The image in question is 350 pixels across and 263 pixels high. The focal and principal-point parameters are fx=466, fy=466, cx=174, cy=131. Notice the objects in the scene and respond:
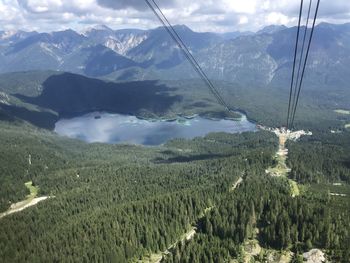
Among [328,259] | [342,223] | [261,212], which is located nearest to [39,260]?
[261,212]

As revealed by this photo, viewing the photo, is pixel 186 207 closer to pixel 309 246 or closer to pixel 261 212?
pixel 261 212

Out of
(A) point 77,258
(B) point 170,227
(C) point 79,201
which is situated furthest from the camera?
(C) point 79,201

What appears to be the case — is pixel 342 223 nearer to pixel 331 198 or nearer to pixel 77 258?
pixel 331 198

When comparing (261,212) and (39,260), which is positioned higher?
(261,212)

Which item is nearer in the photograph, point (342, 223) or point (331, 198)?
point (342, 223)

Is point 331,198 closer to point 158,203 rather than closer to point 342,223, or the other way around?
point 342,223

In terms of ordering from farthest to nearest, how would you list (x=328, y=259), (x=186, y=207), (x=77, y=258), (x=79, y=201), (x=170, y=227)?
(x=79, y=201) < (x=186, y=207) < (x=170, y=227) < (x=77, y=258) < (x=328, y=259)

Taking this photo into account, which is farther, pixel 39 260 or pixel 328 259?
pixel 39 260

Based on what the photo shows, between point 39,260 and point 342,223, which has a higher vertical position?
point 342,223

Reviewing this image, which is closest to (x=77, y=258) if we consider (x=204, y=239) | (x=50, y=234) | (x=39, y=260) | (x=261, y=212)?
(x=39, y=260)
